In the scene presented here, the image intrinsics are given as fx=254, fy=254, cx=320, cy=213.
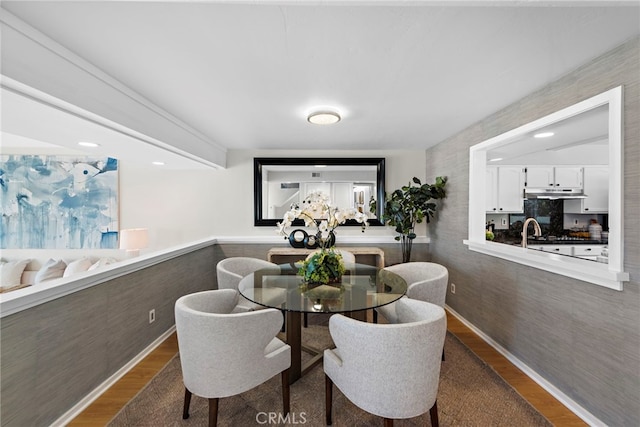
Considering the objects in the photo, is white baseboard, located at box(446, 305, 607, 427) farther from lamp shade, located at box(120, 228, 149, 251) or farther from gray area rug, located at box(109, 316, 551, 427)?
lamp shade, located at box(120, 228, 149, 251)

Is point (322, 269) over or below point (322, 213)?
below

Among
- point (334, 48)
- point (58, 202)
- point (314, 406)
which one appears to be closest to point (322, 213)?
point (334, 48)

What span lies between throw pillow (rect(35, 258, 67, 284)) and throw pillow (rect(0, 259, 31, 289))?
1.35 ft

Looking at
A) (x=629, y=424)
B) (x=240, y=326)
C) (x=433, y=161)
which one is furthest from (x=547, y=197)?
(x=240, y=326)

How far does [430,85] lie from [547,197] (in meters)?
3.73

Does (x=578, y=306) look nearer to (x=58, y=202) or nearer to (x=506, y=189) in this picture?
(x=506, y=189)

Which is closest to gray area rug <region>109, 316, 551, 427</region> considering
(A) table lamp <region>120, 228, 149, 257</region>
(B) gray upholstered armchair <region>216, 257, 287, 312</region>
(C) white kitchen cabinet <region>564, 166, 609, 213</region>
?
(B) gray upholstered armchair <region>216, 257, 287, 312</region>

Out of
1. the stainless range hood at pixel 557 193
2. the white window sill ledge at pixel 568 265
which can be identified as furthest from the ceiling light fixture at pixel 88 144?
the stainless range hood at pixel 557 193

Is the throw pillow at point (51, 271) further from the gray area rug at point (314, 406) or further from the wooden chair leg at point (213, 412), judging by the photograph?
the wooden chair leg at point (213, 412)

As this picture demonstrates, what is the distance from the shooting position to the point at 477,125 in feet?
8.93

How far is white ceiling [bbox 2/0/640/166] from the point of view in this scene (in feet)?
3.91

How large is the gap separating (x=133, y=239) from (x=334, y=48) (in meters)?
3.74

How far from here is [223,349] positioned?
1356mm

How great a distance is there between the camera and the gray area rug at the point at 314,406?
160cm
